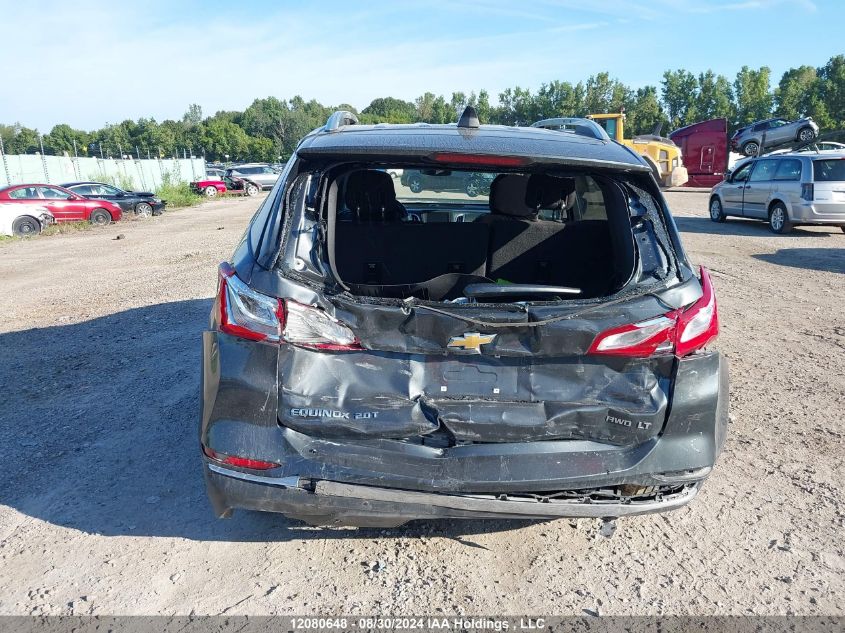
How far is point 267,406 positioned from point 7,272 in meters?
11.7

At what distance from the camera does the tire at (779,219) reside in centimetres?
1403

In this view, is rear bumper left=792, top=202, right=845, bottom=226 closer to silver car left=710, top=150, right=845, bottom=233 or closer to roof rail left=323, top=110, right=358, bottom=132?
silver car left=710, top=150, right=845, bottom=233

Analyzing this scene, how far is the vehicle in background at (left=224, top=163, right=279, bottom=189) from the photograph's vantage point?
41.3 m

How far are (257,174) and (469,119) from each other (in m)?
40.8

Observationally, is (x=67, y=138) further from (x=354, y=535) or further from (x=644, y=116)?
(x=354, y=535)

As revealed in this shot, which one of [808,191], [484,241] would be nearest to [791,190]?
[808,191]

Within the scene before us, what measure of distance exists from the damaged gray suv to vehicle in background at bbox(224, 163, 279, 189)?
40.2m

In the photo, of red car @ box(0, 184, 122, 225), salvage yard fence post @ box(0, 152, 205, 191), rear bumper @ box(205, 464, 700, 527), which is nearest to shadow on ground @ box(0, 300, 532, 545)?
rear bumper @ box(205, 464, 700, 527)

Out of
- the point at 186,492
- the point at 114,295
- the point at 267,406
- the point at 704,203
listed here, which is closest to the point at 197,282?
the point at 114,295

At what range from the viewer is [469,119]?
343cm

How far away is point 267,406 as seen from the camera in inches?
97.0

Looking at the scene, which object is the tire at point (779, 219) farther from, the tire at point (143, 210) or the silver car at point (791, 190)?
the tire at point (143, 210)

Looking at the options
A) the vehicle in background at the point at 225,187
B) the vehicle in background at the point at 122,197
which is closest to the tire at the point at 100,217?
the vehicle in background at the point at 122,197

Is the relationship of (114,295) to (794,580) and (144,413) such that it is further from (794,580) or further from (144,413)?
(794,580)
